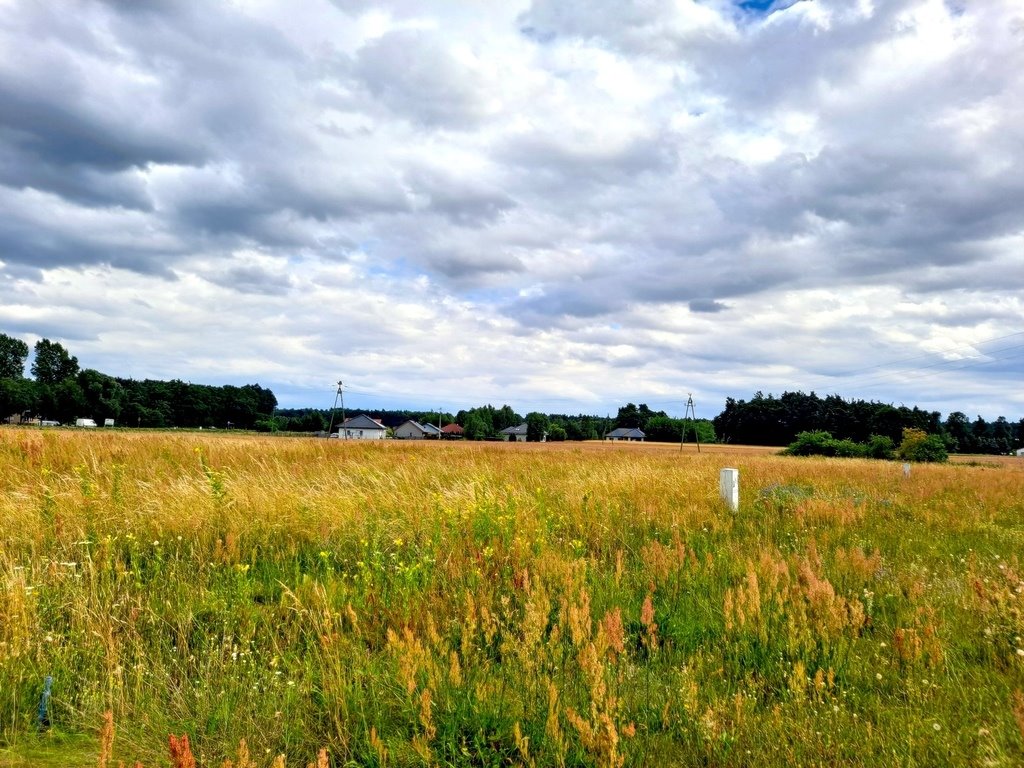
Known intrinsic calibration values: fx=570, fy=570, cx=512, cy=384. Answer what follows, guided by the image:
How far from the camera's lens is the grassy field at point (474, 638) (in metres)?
2.79

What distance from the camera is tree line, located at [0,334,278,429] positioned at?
98.2m

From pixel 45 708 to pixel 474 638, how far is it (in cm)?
239

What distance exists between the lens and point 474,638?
3.85m

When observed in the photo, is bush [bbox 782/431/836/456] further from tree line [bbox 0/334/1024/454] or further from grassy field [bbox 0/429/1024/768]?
grassy field [bbox 0/429/1024/768]

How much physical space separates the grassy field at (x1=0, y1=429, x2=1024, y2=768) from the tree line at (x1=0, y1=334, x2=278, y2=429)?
116 m

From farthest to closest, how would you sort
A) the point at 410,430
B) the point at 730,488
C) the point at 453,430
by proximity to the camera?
1. the point at 453,430
2. the point at 410,430
3. the point at 730,488

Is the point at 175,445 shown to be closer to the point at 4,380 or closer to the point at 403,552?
the point at 403,552

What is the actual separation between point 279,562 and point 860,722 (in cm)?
471

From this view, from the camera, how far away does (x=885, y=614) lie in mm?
4527

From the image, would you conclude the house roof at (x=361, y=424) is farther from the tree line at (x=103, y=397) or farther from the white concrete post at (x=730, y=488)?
the white concrete post at (x=730, y=488)

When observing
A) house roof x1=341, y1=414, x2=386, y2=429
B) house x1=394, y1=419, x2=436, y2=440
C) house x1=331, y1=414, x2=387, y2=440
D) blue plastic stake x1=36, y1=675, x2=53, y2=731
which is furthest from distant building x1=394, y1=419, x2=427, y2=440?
blue plastic stake x1=36, y1=675, x2=53, y2=731

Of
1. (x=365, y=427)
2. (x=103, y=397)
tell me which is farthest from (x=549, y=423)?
(x=103, y=397)

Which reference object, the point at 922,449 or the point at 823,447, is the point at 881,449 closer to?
the point at 922,449

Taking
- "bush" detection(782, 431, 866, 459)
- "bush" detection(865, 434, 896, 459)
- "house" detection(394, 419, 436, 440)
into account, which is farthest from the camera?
"house" detection(394, 419, 436, 440)
